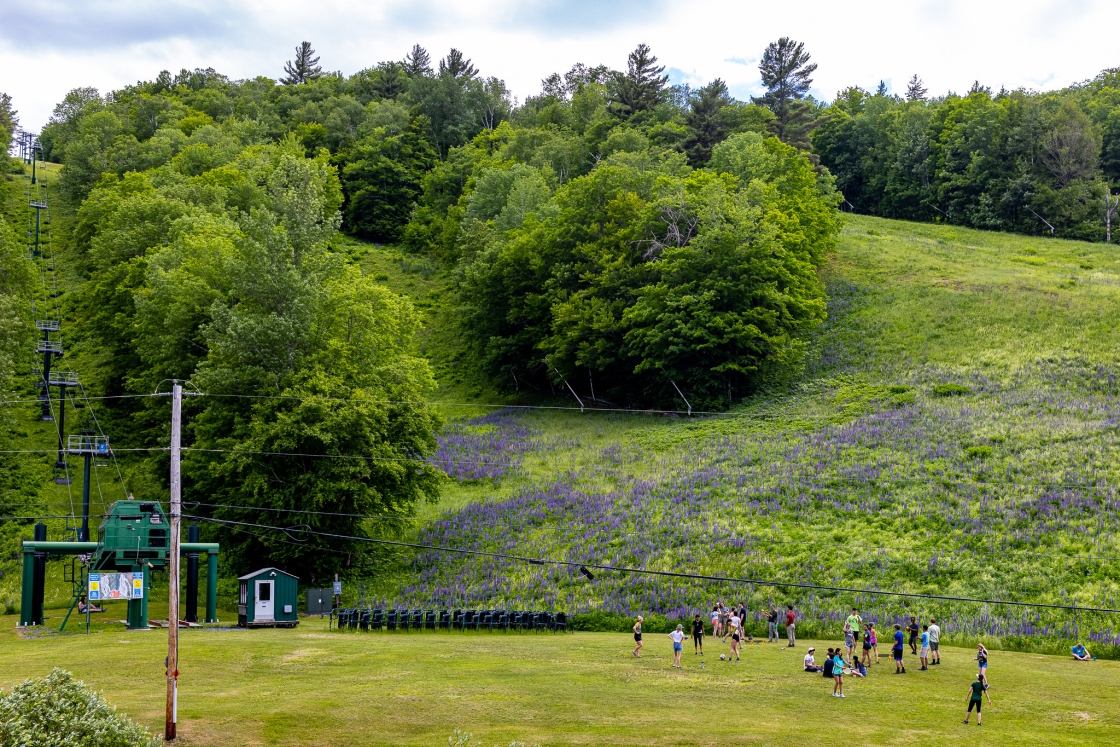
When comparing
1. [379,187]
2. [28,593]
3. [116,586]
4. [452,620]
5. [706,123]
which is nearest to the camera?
[116,586]

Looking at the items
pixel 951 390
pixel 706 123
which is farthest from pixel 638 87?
pixel 951 390

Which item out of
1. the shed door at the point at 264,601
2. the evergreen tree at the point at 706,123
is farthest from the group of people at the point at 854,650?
the evergreen tree at the point at 706,123

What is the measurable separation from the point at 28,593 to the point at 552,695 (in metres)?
24.4

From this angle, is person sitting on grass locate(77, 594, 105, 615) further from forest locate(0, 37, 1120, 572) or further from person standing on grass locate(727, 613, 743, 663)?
person standing on grass locate(727, 613, 743, 663)

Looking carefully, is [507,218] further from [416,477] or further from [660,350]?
[416,477]

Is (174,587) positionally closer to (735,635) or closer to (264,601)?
(735,635)

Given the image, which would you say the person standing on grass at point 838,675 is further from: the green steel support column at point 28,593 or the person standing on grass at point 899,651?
the green steel support column at point 28,593

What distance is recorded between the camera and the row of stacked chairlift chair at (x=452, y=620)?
40719 mm

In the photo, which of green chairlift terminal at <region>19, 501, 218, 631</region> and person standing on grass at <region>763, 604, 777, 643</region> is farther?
green chairlift terminal at <region>19, 501, 218, 631</region>

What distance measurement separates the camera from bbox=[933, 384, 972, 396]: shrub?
6475 centimetres

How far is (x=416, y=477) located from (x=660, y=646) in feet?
62.4

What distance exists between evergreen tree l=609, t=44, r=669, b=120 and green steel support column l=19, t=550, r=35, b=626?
105771 millimetres

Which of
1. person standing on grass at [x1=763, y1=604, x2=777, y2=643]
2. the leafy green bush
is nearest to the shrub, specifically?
person standing on grass at [x1=763, y1=604, x2=777, y2=643]

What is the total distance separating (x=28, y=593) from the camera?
3888 centimetres
